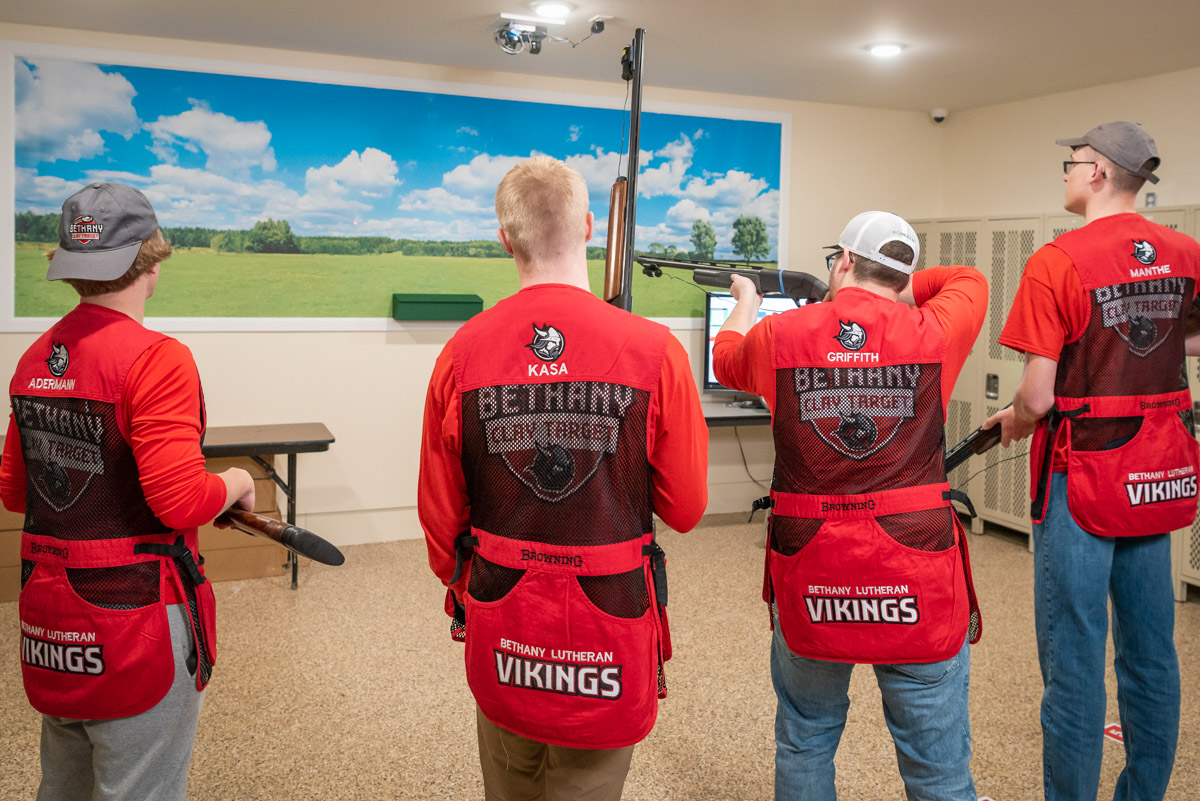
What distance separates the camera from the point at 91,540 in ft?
4.63

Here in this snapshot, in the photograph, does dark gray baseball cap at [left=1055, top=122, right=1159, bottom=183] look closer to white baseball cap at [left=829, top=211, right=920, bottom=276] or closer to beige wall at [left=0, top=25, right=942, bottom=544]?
white baseball cap at [left=829, top=211, right=920, bottom=276]

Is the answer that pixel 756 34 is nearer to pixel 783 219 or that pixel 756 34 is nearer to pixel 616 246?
pixel 783 219

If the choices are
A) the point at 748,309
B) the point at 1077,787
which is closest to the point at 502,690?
the point at 748,309

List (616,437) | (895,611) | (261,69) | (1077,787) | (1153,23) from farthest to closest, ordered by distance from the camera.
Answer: (261,69) → (1153,23) → (1077,787) → (895,611) → (616,437)

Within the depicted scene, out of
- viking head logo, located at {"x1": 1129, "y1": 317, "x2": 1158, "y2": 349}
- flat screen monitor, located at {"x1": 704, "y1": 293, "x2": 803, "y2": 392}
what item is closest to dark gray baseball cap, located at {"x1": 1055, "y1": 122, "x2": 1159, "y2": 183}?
viking head logo, located at {"x1": 1129, "y1": 317, "x2": 1158, "y2": 349}

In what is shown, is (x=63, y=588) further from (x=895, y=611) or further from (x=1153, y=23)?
(x=1153, y=23)

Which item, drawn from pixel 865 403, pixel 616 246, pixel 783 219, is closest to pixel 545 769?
pixel 865 403

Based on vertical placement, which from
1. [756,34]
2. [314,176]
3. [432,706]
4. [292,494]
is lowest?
[432,706]

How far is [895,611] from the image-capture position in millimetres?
1607

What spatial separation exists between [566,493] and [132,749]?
2.71ft

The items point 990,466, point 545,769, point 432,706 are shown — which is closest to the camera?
point 545,769

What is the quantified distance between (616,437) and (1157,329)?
1.33m

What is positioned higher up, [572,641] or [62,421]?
[62,421]

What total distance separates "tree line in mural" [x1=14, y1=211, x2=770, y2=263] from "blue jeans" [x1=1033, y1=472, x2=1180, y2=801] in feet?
10.9
